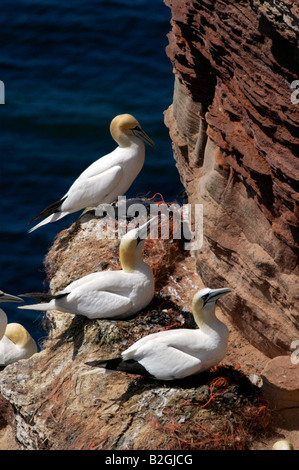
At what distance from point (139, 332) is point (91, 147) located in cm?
937

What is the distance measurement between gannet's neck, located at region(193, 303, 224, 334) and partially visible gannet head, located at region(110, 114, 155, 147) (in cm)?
329

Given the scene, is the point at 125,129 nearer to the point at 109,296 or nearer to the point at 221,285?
the point at 221,285

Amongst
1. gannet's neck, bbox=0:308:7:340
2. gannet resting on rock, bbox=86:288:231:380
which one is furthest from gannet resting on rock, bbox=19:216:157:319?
gannet's neck, bbox=0:308:7:340

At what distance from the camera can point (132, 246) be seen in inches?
344

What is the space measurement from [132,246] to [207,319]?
1.27m

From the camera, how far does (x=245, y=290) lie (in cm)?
869

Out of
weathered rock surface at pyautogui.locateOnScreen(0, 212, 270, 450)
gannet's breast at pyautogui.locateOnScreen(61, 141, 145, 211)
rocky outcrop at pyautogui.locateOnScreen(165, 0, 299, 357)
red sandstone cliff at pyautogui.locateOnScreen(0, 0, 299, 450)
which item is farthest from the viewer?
gannet's breast at pyautogui.locateOnScreen(61, 141, 145, 211)

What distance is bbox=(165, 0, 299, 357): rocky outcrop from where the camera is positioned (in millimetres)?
7012

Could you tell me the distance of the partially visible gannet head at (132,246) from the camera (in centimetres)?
870

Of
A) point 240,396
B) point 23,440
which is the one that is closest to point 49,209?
point 23,440

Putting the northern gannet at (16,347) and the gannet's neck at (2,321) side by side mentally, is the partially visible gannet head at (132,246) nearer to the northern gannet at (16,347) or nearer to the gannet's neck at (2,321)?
the gannet's neck at (2,321)

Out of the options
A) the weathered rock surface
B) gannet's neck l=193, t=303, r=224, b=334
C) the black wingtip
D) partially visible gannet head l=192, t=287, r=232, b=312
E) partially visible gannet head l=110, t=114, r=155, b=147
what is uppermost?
partially visible gannet head l=110, t=114, r=155, b=147

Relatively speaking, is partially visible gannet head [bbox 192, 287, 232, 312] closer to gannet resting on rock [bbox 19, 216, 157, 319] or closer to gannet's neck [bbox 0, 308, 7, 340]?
gannet resting on rock [bbox 19, 216, 157, 319]

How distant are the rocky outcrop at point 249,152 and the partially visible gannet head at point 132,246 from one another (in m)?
0.75
